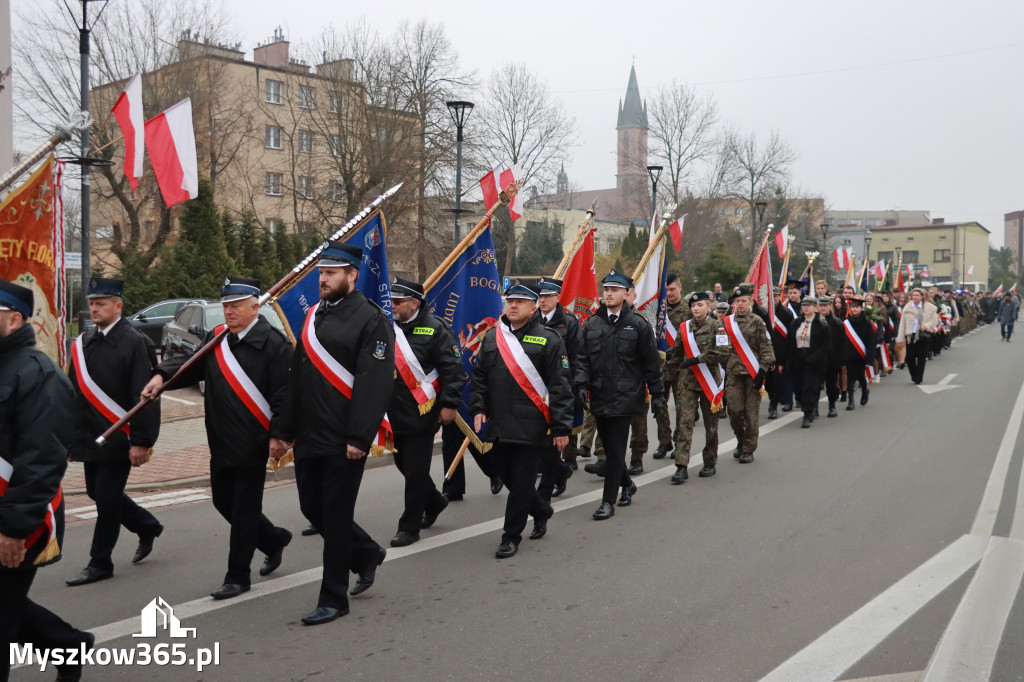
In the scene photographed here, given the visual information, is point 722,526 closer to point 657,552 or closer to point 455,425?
point 657,552

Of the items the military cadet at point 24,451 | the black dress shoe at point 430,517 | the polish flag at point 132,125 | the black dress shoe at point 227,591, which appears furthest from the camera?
the polish flag at point 132,125

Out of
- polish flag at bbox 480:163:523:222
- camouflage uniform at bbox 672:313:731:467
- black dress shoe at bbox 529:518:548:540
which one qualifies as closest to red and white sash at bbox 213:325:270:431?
black dress shoe at bbox 529:518:548:540

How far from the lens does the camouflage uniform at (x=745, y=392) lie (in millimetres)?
10125

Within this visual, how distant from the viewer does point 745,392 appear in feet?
33.3

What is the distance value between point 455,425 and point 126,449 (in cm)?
309

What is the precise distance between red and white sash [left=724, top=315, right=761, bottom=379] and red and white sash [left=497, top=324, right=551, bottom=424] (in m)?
4.09

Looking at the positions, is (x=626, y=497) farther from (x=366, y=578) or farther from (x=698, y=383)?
(x=366, y=578)

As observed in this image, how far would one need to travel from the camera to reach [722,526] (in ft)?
23.6

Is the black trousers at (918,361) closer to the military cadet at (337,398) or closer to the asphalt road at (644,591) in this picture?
the asphalt road at (644,591)

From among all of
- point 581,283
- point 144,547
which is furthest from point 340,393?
point 581,283

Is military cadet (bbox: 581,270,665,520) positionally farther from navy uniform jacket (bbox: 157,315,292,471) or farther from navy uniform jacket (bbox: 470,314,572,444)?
navy uniform jacket (bbox: 157,315,292,471)

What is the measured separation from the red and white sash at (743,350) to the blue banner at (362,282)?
184 inches

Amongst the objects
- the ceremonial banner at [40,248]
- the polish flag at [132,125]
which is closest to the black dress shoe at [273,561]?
the ceremonial banner at [40,248]

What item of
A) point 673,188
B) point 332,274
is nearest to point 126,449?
point 332,274
